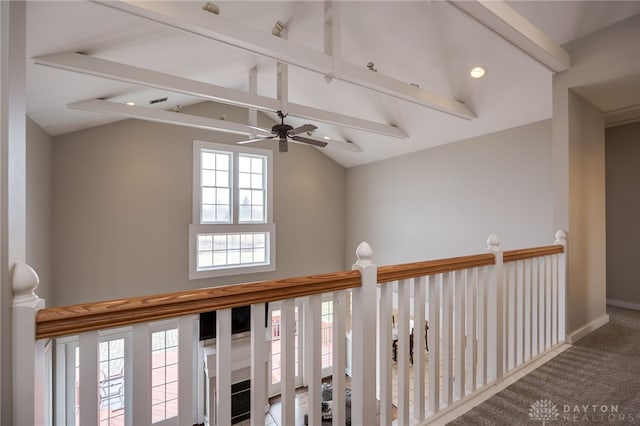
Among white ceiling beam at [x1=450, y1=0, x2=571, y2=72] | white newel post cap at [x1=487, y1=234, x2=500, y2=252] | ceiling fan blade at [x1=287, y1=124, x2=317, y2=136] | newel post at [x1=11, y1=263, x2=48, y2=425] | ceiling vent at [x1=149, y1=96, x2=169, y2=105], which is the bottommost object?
newel post at [x1=11, y1=263, x2=48, y2=425]

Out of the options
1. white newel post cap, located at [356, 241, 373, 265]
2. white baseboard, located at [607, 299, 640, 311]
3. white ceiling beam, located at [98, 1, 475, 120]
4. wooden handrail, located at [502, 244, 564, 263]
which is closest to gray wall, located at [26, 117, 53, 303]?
white ceiling beam, located at [98, 1, 475, 120]

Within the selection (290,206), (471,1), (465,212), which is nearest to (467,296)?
(471,1)

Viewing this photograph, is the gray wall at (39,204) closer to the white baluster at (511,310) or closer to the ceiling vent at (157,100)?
the ceiling vent at (157,100)

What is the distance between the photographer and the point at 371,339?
1396 mm

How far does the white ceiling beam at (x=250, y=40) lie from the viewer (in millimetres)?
2102

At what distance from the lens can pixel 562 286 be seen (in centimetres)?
270

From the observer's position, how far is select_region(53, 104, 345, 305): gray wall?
16.5 ft

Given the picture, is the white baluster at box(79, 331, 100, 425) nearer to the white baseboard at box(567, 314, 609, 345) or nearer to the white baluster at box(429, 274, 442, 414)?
the white baluster at box(429, 274, 442, 414)

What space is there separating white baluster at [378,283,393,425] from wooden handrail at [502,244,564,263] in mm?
1080

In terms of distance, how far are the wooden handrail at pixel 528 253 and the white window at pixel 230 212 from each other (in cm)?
525

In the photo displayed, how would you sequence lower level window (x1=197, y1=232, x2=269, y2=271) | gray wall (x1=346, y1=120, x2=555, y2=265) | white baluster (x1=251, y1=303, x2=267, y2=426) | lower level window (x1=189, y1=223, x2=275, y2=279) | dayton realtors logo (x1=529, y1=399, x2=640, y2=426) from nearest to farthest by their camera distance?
white baluster (x1=251, y1=303, x2=267, y2=426) < dayton realtors logo (x1=529, y1=399, x2=640, y2=426) < gray wall (x1=346, y1=120, x2=555, y2=265) < lower level window (x1=189, y1=223, x2=275, y2=279) < lower level window (x1=197, y1=232, x2=269, y2=271)

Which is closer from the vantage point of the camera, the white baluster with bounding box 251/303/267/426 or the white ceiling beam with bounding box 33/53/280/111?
the white baluster with bounding box 251/303/267/426

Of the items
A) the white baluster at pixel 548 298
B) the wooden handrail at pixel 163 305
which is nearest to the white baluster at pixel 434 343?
the wooden handrail at pixel 163 305

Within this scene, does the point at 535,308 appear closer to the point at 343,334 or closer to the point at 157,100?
the point at 343,334
